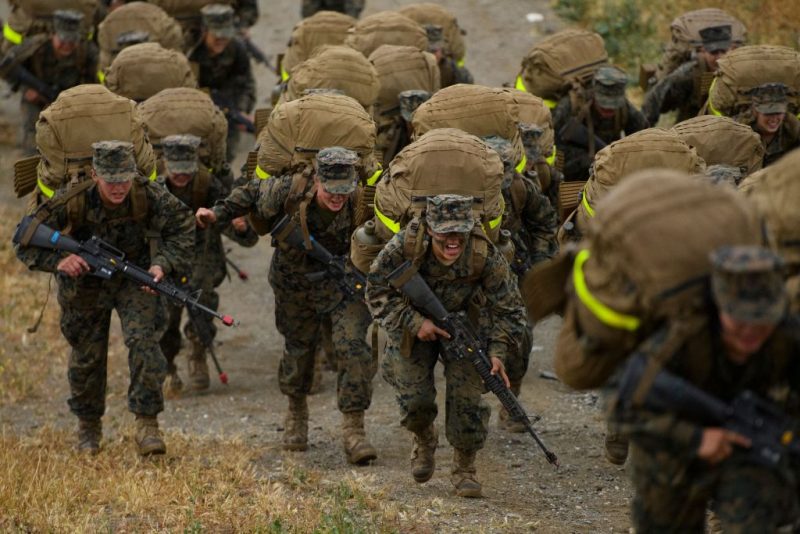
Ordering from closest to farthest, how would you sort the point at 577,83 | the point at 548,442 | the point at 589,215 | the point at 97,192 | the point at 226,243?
the point at 589,215
the point at 97,192
the point at 548,442
the point at 577,83
the point at 226,243

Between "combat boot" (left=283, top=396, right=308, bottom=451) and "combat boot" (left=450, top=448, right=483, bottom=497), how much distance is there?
1718mm

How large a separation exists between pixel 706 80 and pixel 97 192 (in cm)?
550

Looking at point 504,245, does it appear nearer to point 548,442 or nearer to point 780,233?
point 548,442

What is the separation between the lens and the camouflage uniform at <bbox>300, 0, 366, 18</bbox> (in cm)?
1836

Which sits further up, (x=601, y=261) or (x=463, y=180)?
(x=601, y=261)

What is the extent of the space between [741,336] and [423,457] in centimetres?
396

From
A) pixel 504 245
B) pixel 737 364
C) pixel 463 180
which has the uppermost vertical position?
pixel 737 364

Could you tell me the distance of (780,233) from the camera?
6434mm

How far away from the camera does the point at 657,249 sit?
18.3ft

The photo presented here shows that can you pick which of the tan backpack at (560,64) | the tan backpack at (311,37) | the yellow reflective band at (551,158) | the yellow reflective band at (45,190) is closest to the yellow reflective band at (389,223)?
the yellow reflective band at (45,190)

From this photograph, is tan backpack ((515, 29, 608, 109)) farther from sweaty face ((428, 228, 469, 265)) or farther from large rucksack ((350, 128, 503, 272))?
sweaty face ((428, 228, 469, 265))

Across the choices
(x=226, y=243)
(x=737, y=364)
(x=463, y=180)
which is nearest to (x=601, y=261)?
(x=737, y=364)

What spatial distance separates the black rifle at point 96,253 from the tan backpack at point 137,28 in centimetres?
545

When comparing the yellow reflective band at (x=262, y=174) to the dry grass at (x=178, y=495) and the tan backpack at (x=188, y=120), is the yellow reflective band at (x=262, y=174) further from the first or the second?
the dry grass at (x=178, y=495)
